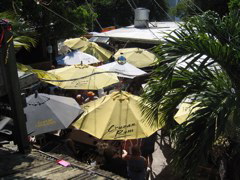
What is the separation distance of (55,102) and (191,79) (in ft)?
13.2

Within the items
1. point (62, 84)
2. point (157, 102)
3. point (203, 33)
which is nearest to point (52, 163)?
point (157, 102)

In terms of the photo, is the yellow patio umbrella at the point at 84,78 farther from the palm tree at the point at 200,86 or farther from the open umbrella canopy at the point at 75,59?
the palm tree at the point at 200,86

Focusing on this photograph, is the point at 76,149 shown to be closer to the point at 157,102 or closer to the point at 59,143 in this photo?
the point at 59,143

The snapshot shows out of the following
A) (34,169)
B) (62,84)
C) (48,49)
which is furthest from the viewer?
(48,49)

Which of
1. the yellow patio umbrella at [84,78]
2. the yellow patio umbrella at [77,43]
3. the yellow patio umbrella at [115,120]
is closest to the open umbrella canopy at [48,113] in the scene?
the yellow patio umbrella at [115,120]

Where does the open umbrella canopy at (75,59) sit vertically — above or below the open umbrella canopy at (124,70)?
above

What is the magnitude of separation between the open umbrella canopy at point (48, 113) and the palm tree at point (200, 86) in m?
2.70

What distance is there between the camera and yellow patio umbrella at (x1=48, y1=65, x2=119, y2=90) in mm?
10125

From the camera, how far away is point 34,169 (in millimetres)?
3566

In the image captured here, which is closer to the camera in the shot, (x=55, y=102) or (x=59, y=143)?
(x=59, y=143)

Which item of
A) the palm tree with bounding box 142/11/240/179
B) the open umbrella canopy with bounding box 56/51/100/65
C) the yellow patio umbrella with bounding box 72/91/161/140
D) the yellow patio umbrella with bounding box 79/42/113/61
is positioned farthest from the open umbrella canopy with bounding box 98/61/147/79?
the palm tree with bounding box 142/11/240/179

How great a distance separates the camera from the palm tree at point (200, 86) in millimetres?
4211

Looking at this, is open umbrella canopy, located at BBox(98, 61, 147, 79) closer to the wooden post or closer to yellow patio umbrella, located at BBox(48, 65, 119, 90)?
yellow patio umbrella, located at BBox(48, 65, 119, 90)

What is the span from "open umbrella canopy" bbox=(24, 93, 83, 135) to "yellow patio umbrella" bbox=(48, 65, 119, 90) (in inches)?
85.1
